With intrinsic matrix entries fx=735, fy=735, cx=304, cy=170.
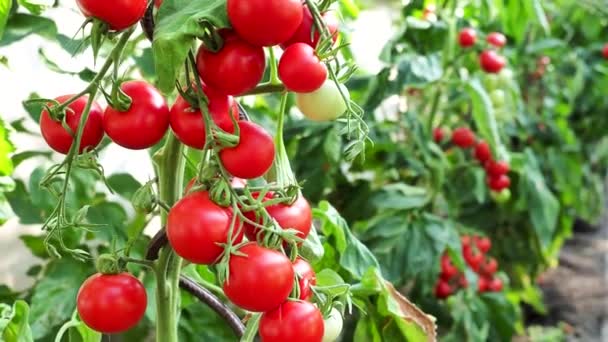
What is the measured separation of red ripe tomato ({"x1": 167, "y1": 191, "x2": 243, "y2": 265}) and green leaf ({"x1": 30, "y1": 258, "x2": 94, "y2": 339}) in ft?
1.29

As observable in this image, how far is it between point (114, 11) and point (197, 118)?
73 millimetres

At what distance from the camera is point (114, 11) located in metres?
0.36

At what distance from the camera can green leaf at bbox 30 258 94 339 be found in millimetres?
737

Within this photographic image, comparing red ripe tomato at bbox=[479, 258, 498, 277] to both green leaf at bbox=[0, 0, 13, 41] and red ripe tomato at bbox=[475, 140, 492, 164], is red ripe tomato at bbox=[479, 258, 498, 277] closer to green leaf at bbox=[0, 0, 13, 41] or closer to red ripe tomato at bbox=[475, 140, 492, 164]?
red ripe tomato at bbox=[475, 140, 492, 164]

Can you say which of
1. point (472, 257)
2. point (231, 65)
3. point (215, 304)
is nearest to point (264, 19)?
point (231, 65)

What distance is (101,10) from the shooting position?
360mm

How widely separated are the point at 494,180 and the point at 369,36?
0.67 meters

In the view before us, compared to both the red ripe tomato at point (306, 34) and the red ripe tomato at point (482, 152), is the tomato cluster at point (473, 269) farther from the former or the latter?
the red ripe tomato at point (306, 34)

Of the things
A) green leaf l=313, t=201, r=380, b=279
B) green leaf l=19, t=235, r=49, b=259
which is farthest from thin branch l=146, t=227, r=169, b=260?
green leaf l=19, t=235, r=49, b=259

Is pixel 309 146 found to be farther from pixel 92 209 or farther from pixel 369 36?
pixel 369 36

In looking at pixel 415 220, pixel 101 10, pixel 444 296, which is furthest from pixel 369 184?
pixel 101 10

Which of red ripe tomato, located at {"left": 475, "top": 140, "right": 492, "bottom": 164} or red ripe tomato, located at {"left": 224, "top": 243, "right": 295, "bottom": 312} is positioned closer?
red ripe tomato, located at {"left": 224, "top": 243, "right": 295, "bottom": 312}

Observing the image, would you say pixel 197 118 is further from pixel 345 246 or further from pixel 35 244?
pixel 35 244

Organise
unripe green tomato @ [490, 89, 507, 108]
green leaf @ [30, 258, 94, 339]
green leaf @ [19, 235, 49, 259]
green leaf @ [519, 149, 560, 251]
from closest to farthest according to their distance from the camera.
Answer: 1. green leaf @ [30, 258, 94, 339]
2. green leaf @ [19, 235, 49, 259]
3. unripe green tomato @ [490, 89, 507, 108]
4. green leaf @ [519, 149, 560, 251]
